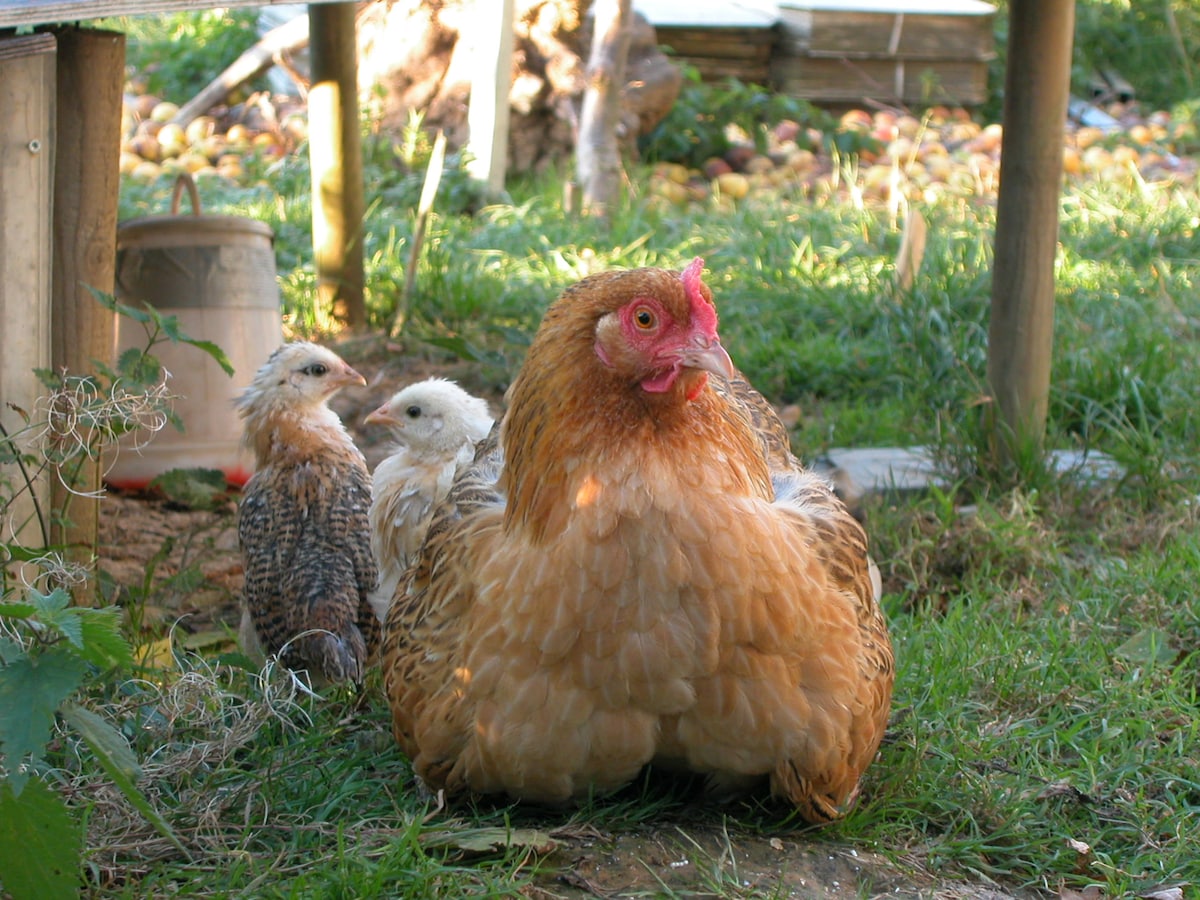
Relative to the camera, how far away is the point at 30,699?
1895 mm

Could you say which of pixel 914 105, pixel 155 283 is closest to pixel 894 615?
pixel 155 283

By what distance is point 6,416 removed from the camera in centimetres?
340

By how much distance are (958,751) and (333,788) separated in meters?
1.36

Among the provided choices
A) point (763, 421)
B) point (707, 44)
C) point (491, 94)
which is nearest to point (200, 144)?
point (491, 94)

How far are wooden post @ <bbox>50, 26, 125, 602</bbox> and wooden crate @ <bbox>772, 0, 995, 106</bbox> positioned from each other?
8.78 meters

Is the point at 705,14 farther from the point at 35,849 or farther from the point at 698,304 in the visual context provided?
the point at 35,849

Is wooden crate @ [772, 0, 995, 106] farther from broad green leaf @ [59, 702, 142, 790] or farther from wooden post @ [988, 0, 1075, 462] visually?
broad green leaf @ [59, 702, 142, 790]

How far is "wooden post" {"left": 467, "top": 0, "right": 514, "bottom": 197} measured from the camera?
26.9 ft

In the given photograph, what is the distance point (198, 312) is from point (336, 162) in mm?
1322

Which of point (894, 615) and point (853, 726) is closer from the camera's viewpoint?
point (853, 726)

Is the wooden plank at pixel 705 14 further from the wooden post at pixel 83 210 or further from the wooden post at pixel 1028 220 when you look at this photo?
the wooden post at pixel 83 210

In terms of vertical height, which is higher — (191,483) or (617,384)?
(617,384)

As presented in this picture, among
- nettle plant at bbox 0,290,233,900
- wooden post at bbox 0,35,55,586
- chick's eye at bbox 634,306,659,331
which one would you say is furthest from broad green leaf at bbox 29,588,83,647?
wooden post at bbox 0,35,55,586

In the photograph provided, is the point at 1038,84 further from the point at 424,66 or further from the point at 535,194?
the point at 424,66
